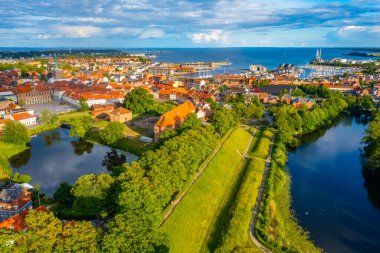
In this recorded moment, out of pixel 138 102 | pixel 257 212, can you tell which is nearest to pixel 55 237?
pixel 257 212

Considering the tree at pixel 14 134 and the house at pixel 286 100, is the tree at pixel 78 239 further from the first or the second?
the house at pixel 286 100

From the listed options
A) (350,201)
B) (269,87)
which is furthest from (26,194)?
(269,87)

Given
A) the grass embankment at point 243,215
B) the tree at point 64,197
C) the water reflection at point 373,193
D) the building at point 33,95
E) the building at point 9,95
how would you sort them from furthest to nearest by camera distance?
the building at point 9,95
the building at point 33,95
the water reflection at point 373,193
the tree at point 64,197
the grass embankment at point 243,215

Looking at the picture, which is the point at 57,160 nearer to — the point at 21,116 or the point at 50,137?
the point at 50,137

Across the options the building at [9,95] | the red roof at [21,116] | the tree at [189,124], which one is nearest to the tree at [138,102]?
the red roof at [21,116]

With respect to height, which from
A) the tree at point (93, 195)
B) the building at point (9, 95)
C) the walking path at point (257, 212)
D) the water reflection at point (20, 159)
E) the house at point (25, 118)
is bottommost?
the walking path at point (257, 212)
